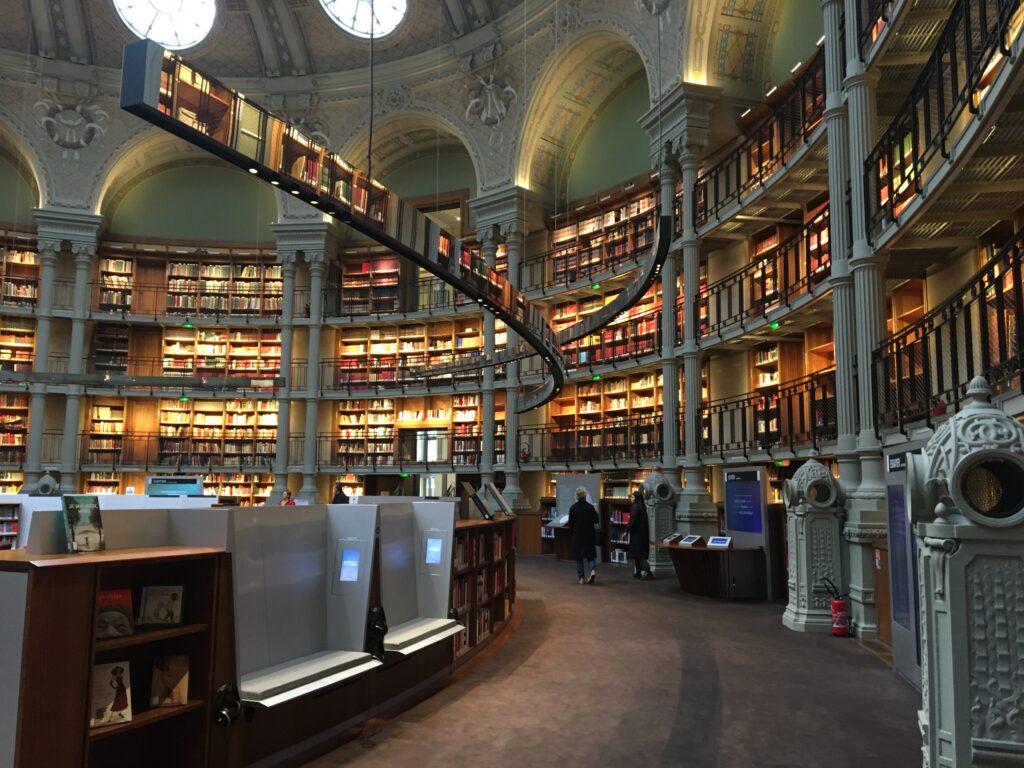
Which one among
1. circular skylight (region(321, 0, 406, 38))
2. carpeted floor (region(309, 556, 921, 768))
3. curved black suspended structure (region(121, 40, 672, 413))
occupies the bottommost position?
carpeted floor (region(309, 556, 921, 768))

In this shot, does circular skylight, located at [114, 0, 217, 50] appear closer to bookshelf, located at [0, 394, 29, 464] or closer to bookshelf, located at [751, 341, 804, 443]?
bookshelf, located at [0, 394, 29, 464]

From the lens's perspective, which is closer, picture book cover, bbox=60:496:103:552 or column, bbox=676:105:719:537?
picture book cover, bbox=60:496:103:552

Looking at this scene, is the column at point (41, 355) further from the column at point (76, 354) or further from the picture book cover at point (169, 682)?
the picture book cover at point (169, 682)

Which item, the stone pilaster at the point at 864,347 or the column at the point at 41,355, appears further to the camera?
the column at the point at 41,355

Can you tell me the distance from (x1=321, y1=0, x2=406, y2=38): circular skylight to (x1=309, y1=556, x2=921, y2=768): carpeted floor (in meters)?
15.7

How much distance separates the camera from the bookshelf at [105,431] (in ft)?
63.5

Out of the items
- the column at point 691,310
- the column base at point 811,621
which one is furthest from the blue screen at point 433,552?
the column at point 691,310

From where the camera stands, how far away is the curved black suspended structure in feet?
11.0

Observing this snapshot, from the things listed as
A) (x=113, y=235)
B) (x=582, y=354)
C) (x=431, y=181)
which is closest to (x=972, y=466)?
(x=582, y=354)

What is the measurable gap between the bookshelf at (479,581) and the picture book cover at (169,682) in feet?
8.77

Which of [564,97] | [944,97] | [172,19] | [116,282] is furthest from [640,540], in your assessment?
[172,19]

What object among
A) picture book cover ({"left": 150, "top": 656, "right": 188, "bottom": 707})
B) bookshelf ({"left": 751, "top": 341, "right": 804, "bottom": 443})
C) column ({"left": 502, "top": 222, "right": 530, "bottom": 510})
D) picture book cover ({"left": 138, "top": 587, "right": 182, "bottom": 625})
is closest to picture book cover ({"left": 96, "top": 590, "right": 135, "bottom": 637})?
picture book cover ({"left": 138, "top": 587, "right": 182, "bottom": 625})

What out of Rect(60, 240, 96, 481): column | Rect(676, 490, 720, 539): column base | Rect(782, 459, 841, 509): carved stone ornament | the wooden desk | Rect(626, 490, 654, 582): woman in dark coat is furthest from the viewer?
Rect(60, 240, 96, 481): column

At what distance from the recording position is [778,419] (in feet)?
36.4
